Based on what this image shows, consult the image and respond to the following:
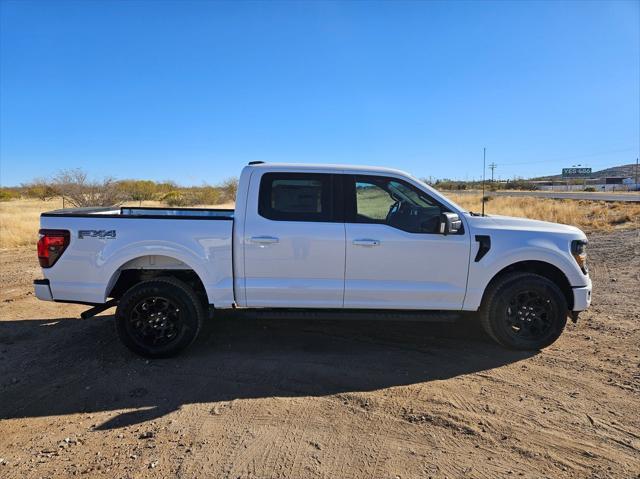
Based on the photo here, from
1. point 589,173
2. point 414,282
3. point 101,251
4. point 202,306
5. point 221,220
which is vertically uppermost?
point 589,173

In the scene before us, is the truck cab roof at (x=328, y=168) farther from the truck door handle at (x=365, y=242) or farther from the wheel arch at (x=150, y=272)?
the wheel arch at (x=150, y=272)

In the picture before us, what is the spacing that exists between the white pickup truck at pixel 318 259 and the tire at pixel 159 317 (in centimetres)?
1

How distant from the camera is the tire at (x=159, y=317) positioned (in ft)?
14.9

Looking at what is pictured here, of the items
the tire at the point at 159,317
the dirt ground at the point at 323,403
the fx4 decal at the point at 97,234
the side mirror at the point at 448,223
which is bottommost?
the dirt ground at the point at 323,403

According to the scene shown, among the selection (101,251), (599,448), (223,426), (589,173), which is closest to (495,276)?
(599,448)

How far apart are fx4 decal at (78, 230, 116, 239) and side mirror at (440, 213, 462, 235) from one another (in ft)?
11.0

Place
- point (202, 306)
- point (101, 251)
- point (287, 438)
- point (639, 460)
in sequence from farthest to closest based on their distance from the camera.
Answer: point (202, 306) < point (101, 251) < point (287, 438) < point (639, 460)

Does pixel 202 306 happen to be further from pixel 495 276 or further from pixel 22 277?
pixel 22 277

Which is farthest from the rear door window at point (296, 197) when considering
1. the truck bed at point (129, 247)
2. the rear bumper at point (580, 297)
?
the rear bumper at point (580, 297)

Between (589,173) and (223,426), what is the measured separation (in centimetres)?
19570

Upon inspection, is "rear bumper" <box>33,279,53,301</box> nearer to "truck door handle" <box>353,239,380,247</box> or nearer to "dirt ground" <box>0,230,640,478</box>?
"dirt ground" <box>0,230,640,478</box>

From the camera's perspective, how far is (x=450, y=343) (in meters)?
5.07

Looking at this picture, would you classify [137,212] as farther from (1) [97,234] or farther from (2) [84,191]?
(2) [84,191]

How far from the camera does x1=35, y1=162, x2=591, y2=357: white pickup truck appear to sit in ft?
14.8
